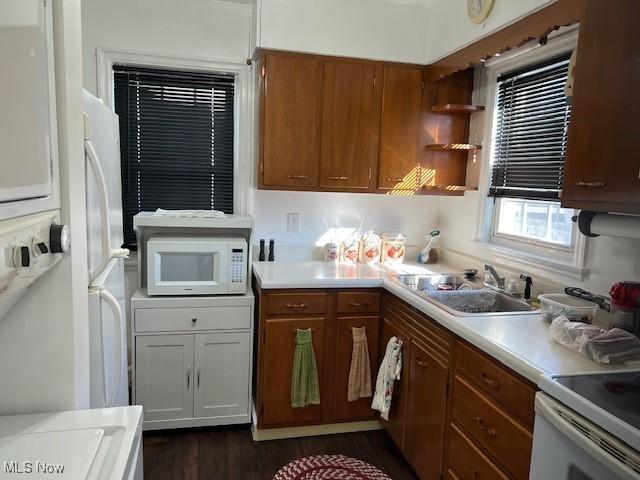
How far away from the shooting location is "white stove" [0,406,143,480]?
3.01 ft

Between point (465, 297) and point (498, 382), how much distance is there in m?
0.81

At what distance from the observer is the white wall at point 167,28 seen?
278 cm

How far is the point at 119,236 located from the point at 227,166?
1.14m

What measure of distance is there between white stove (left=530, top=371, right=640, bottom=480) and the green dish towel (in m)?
1.37

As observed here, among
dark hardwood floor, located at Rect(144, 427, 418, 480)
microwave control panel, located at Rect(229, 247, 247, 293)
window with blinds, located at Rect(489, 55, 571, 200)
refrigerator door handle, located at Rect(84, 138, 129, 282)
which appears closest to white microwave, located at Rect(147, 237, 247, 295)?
microwave control panel, located at Rect(229, 247, 247, 293)

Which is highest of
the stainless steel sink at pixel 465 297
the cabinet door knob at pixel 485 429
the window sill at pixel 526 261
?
→ the window sill at pixel 526 261

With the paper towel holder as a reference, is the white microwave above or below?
below

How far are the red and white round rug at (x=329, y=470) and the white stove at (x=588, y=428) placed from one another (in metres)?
1.16

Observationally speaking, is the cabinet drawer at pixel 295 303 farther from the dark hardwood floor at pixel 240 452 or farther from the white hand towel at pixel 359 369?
the dark hardwood floor at pixel 240 452

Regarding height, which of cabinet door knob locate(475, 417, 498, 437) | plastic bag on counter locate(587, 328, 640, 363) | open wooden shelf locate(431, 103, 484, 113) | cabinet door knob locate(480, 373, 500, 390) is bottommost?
cabinet door knob locate(475, 417, 498, 437)

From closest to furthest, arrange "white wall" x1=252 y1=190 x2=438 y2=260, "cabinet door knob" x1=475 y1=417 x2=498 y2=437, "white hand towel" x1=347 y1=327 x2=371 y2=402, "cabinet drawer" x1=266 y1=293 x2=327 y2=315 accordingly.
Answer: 1. "cabinet door knob" x1=475 y1=417 x2=498 y2=437
2. "cabinet drawer" x1=266 y1=293 x2=327 y2=315
3. "white hand towel" x1=347 y1=327 x2=371 y2=402
4. "white wall" x1=252 y1=190 x2=438 y2=260

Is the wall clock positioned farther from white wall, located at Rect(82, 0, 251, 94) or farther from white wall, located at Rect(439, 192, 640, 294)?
white wall, located at Rect(82, 0, 251, 94)

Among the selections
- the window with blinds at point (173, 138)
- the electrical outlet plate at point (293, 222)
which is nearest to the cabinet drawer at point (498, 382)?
the electrical outlet plate at point (293, 222)

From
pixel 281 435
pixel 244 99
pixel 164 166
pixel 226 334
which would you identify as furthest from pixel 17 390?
pixel 244 99
